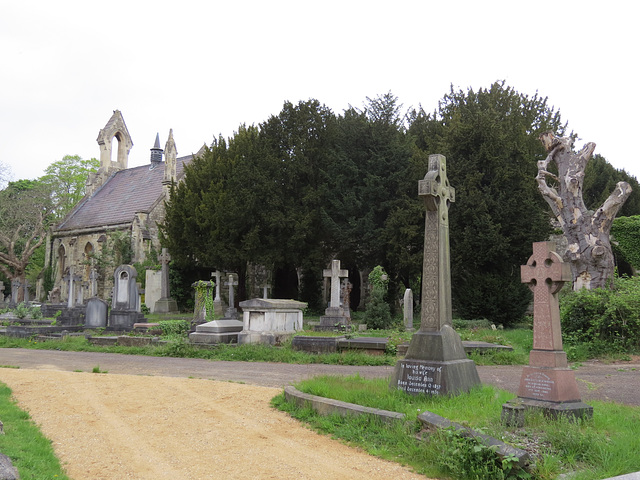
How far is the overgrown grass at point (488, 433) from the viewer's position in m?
3.96

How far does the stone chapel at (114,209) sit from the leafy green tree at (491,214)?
18.1 meters

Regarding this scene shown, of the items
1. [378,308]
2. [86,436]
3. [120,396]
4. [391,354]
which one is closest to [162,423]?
[86,436]

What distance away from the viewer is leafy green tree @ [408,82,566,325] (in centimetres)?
1878

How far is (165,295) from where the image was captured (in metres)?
27.3

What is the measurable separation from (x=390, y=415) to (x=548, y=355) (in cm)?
180

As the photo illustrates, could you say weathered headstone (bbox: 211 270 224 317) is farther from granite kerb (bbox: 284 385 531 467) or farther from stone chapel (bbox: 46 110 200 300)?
granite kerb (bbox: 284 385 531 467)

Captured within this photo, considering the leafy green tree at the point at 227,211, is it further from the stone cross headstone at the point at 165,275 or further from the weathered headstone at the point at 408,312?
the weathered headstone at the point at 408,312

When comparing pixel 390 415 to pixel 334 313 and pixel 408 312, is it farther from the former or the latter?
pixel 408 312

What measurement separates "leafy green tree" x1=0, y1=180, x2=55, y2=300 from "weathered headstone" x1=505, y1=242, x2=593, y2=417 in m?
39.7

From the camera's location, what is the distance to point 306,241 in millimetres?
25125

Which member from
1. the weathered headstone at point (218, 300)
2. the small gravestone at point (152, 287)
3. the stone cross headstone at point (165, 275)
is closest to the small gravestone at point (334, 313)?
the weathered headstone at point (218, 300)

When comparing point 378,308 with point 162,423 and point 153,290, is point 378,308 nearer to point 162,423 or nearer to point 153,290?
point 162,423

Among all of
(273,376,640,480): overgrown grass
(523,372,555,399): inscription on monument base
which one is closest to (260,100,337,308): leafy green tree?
(273,376,640,480): overgrown grass

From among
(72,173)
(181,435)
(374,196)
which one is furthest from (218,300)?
(72,173)
